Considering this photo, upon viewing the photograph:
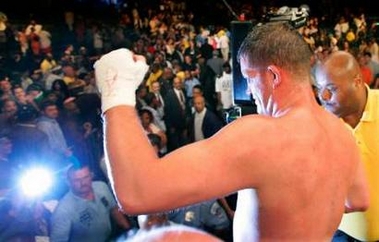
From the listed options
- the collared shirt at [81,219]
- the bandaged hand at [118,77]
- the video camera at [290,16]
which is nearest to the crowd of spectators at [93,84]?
the collared shirt at [81,219]

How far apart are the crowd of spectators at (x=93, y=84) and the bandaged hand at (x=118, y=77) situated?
4.96 ft

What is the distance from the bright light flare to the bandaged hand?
2409 millimetres

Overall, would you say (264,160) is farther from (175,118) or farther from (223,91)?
(223,91)

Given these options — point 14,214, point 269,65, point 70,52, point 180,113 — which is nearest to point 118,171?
point 269,65

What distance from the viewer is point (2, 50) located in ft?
30.0

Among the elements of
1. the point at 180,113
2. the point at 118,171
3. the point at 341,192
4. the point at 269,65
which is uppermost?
the point at 269,65

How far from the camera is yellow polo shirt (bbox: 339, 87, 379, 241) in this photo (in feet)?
8.93

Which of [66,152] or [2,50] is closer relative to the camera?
[66,152]

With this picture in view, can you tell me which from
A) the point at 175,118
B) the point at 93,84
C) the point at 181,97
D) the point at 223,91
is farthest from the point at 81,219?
the point at 223,91

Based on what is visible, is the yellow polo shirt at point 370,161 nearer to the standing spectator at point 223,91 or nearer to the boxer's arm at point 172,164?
the boxer's arm at point 172,164

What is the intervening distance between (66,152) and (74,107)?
2.38 feet

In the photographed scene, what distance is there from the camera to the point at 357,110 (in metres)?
2.72

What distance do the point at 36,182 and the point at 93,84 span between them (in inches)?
124

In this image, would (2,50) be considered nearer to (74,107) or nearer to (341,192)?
(74,107)
